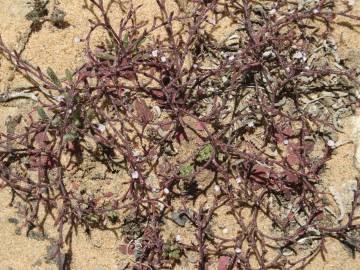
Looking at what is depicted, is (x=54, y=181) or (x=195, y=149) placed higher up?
(x=195, y=149)

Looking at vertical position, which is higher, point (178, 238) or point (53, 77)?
point (53, 77)

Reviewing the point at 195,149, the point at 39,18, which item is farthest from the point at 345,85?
the point at 39,18

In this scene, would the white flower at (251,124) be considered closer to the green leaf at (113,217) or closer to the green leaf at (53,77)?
the green leaf at (113,217)

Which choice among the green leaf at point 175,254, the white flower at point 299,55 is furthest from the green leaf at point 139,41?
the green leaf at point 175,254

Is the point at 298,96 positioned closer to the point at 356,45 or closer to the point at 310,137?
the point at 310,137

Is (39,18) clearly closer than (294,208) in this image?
No

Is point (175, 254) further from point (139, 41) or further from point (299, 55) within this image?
point (299, 55)

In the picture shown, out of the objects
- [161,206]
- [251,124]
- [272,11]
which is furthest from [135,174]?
[272,11]

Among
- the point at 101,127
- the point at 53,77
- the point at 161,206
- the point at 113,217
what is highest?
the point at 53,77
